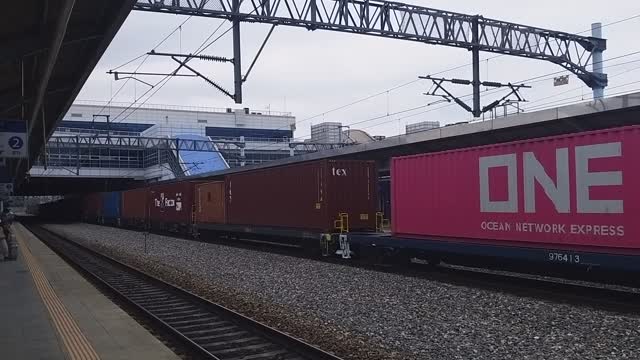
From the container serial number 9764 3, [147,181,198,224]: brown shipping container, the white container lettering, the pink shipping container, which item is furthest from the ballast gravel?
[147,181,198,224]: brown shipping container

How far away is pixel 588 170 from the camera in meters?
11.0

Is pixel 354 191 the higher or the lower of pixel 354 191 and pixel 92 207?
the higher

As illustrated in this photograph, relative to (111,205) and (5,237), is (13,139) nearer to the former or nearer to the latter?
(5,237)

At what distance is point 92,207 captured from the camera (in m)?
62.8

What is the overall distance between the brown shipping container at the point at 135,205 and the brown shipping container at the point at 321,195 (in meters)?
21.7

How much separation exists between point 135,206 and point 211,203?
17.3 m

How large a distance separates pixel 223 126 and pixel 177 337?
94777 mm

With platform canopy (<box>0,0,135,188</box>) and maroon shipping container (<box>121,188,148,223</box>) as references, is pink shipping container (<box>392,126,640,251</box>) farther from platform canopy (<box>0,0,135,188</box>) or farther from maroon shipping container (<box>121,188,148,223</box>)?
maroon shipping container (<box>121,188,148,223</box>)

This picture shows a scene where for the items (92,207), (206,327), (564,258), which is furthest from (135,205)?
(564,258)

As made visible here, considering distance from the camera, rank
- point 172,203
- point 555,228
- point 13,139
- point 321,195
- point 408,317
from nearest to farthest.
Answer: point 408,317 → point 555,228 → point 13,139 → point 321,195 → point 172,203

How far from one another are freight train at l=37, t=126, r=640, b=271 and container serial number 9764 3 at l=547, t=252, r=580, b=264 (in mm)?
19

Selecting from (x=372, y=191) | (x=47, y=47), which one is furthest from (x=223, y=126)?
(x=47, y=47)

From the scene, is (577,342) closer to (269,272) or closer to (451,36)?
(269,272)

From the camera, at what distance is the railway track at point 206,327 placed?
25.4 ft
